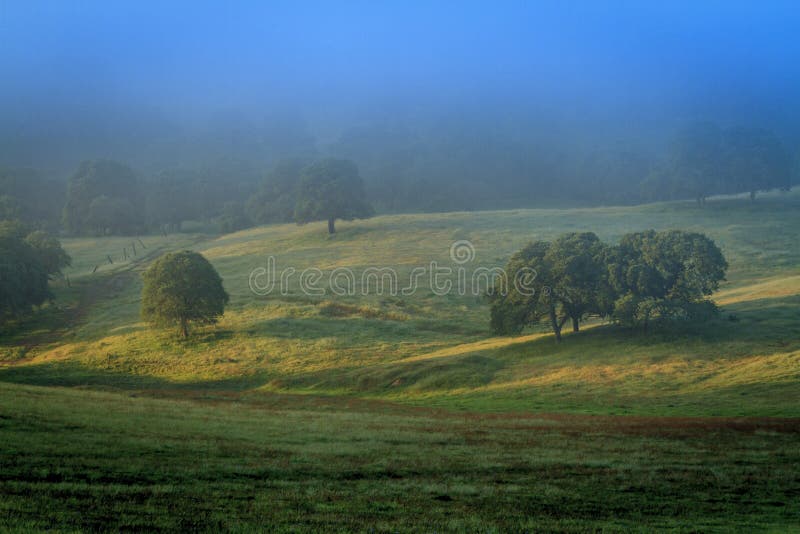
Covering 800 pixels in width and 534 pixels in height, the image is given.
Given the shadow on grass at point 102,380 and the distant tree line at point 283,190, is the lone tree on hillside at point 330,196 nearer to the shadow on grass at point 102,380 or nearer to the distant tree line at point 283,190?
the distant tree line at point 283,190

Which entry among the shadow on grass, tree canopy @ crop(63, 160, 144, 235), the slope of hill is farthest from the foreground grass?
tree canopy @ crop(63, 160, 144, 235)

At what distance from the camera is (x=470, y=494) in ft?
56.3

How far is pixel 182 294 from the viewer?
66.6m

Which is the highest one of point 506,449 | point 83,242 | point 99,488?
point 83,242

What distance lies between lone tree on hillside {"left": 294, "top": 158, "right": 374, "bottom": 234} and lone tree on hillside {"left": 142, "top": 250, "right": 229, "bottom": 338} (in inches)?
1890

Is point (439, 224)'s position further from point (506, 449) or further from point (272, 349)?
point (506, 449)

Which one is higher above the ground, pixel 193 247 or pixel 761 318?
pixel 193 247

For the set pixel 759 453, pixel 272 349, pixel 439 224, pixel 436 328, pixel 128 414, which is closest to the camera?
pixel 759 453

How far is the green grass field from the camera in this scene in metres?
15.2

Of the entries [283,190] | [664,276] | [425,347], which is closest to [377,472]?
[425,347]

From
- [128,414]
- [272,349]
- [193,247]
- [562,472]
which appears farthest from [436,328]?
[193,247]

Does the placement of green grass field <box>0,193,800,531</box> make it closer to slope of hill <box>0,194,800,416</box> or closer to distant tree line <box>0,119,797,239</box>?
slope of hill <box>0,194,800,416</box>

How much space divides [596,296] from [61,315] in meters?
65.7

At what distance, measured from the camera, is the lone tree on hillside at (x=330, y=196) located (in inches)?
4567
